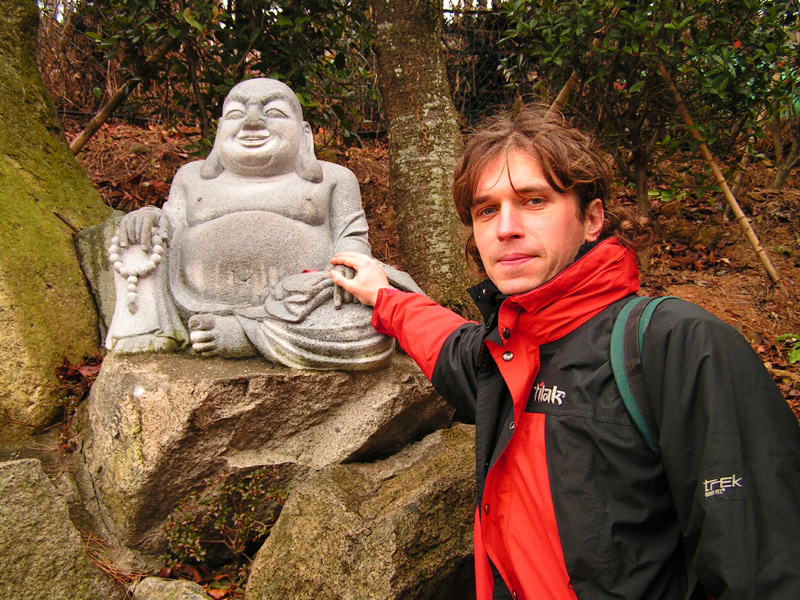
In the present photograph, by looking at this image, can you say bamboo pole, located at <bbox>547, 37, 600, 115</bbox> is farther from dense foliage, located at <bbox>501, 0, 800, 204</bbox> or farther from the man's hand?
the man's hand

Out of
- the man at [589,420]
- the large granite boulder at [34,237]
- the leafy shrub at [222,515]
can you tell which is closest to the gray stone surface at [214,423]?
the leafy shrub at [222,515]

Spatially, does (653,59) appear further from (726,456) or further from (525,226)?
(726,456)

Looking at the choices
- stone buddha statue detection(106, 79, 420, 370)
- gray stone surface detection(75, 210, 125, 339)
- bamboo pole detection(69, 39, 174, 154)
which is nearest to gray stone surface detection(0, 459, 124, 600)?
→ stone buddha statue detection(106, 79, 420, 370)

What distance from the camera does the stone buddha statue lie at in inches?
97.7

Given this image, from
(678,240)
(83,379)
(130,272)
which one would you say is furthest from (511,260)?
(678,240)

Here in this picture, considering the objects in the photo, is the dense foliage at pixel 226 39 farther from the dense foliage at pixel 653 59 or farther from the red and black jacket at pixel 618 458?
the red and black jacket at pixel 618 458

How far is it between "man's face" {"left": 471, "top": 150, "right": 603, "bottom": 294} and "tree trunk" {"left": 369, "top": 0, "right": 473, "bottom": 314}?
2.33 m

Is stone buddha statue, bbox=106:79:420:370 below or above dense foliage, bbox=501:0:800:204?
below

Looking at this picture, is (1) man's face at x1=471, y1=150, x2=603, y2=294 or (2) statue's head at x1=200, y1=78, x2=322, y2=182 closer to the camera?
(1) man's face at x1=471, y1=150, x2=603, y2=294

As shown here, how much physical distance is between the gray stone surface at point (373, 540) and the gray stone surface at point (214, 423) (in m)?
0.21

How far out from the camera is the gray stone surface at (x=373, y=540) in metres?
1.97

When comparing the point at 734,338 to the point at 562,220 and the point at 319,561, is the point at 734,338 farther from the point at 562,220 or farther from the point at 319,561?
the point at 319,561

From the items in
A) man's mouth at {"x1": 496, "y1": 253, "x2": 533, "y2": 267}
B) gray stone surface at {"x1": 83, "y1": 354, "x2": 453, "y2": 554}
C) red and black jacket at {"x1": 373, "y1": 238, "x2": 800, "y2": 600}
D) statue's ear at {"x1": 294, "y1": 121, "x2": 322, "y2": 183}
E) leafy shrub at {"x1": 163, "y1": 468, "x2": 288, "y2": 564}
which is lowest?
leafy shrub at {"x1": 163, "y1": 468, "x2": 288, "y2": 564}

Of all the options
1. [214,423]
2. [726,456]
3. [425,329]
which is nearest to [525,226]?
[425,329]
